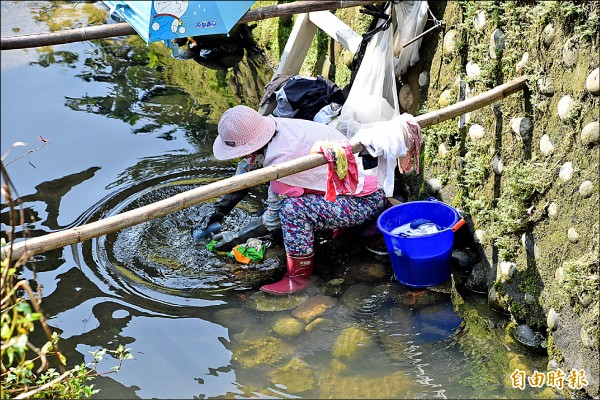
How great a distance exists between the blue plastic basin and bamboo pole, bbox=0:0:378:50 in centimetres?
163

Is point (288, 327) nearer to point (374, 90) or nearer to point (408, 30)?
point (374, 90)

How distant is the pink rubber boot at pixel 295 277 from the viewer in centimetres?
510

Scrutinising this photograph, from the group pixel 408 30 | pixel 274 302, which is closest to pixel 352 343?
pixel 274 302

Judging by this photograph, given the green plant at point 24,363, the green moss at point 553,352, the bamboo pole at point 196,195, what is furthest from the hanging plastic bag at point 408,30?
the green plant at point 24,363

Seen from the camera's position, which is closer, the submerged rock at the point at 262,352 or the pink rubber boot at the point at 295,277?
the submerged rock at the point at 262,352

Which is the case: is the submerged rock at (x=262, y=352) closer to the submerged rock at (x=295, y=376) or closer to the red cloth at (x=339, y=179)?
the submerged rock at (x=295, y=376)

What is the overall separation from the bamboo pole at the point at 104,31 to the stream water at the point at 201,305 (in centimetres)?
148

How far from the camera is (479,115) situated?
197 inches

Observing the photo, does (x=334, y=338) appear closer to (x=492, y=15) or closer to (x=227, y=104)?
(x=492, y=15)

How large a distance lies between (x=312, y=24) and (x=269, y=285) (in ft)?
8.87

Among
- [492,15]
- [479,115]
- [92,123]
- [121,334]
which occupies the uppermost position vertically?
[492,15]

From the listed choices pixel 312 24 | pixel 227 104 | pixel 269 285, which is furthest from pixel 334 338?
pixel 227 104

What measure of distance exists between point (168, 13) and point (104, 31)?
0.63m

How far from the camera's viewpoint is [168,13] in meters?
4.98
